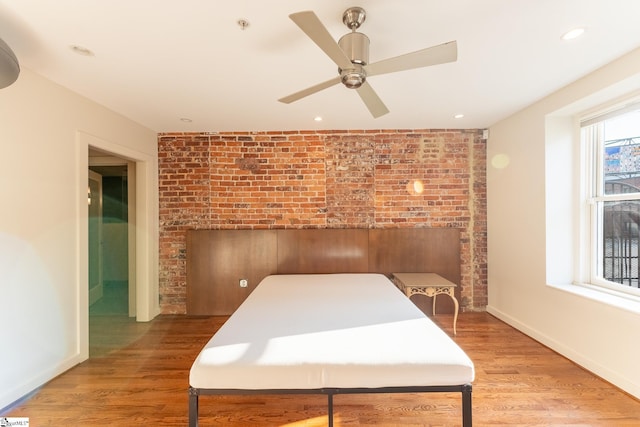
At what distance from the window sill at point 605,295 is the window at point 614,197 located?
73 millimetres

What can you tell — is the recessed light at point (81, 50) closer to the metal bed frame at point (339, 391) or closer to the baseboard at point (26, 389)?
the metal bed frame at point (339, 391)

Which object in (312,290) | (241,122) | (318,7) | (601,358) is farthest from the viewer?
(241,122)

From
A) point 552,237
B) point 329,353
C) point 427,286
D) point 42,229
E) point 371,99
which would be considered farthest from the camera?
point 427,286

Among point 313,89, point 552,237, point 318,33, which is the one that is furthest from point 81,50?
point 552,237

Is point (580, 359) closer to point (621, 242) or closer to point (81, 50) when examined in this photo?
point (621, 242)

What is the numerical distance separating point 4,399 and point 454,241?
4.28 meters

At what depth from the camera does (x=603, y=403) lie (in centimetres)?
189

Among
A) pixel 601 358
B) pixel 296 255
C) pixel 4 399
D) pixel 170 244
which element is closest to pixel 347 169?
pixel 296 255

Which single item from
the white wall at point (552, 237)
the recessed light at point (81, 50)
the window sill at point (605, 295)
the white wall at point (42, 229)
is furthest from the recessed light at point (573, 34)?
the white wall at point (42, 229)

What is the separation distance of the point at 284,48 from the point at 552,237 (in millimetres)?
2979

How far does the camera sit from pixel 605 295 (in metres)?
2.33

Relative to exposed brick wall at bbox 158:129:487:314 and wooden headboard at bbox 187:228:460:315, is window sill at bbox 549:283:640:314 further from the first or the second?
wooden headboard at bbox 187:228:460:315

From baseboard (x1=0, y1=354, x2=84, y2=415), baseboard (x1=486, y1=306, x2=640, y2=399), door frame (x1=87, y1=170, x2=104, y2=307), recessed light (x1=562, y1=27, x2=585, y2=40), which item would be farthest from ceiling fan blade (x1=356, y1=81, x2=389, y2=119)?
door frame (x1=87, y1=170, x2=104, y2=307)

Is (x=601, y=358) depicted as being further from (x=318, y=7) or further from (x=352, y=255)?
(x=318, y=7)
